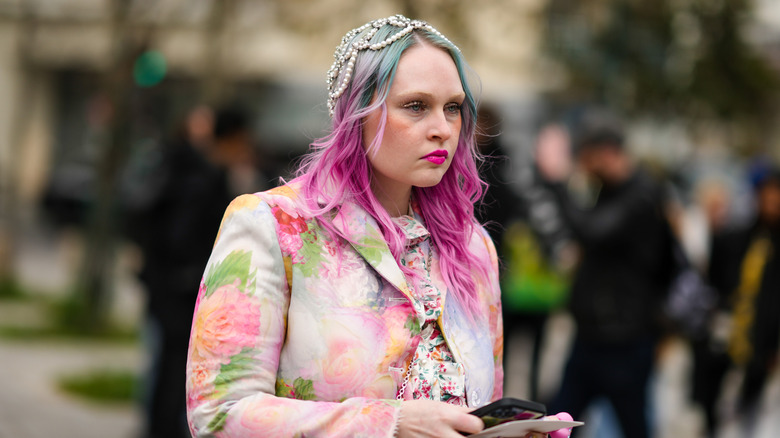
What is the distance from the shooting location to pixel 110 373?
8.84 meters

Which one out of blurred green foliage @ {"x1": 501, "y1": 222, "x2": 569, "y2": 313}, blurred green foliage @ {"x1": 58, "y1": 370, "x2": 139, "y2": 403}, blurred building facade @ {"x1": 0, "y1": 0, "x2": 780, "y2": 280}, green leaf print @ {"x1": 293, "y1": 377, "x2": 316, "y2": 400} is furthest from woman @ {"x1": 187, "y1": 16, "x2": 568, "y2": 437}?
blurred building facade @ {"x1": 0, "y1": 0, "x2": 780, "y2": 280}

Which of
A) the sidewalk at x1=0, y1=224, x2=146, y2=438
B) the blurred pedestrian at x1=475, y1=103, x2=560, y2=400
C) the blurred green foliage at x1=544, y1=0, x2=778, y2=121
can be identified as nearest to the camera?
the blurred pedestrian at x1=475, y1=103, x2=560, y2=400

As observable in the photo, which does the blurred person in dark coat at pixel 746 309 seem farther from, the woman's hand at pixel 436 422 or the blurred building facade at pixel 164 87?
the blurred building facade at pixel 164 87

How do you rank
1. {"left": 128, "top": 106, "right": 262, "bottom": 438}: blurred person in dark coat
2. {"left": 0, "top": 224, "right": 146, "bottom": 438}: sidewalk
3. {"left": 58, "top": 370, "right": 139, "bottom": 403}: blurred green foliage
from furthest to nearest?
1. {"left": 58, "top": 370, "right": 139, "bottom": 403}: blurred green foliage
2. {"left": 0, "top": 224, "right": 146, "bottom": 438}: sidewalk
3. {"left": 128, "top": 106, "right": 262, "bottom": 438}: blurred person in dark coat

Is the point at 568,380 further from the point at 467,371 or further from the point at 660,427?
the point at 467,371

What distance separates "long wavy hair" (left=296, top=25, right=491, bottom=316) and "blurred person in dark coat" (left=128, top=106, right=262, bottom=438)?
3.80 meters

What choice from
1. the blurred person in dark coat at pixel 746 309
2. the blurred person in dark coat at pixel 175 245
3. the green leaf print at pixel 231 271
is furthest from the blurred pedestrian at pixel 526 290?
the green leaf print at pixel 231 271

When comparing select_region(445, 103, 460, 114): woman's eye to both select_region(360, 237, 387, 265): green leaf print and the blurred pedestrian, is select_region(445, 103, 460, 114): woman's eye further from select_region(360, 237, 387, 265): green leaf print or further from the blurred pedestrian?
the blurred pedestrian

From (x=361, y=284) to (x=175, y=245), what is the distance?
13.7 ft

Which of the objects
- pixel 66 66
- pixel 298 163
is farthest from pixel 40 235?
pixel 298 163

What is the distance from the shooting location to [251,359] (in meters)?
2.16

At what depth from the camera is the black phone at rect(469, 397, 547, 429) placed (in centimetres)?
209

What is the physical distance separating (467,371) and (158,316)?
14.2 ft

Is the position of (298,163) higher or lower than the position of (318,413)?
higher
